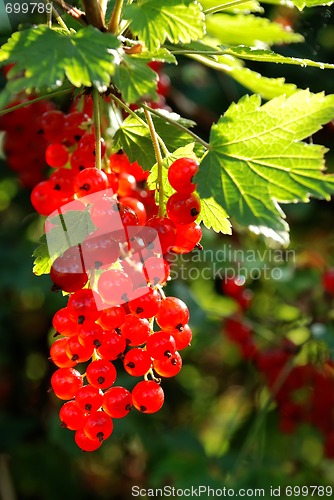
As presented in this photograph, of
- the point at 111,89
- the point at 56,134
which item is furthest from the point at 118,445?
the point at 111,89

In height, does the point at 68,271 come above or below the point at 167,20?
below

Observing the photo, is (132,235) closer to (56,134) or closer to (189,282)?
(56,134)

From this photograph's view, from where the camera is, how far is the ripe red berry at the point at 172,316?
3.19 ft

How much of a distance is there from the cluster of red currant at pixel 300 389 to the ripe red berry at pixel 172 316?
1309 millimetres

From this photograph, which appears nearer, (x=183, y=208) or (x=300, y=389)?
(x=183, y=208)

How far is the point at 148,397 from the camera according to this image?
38.9 inches

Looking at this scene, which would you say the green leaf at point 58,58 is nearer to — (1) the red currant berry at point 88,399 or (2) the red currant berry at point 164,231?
(2) the red currant berry at point 164,231

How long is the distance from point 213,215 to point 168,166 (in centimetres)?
11

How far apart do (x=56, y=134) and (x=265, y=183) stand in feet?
1.58

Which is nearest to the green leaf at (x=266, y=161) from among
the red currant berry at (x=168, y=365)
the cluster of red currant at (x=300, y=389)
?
the red currant berry at (x=168, y=365)

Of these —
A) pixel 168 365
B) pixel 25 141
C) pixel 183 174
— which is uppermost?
pixel 183 174

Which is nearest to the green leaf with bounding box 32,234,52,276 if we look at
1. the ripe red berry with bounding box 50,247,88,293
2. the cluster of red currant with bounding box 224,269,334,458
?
the ripe red berry with bounding box 50,247,88,293

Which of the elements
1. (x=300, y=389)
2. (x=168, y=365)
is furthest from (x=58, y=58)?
(x=300, y=389)

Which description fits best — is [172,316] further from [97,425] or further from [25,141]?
[25,141]
